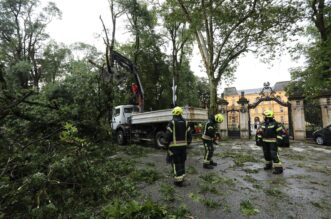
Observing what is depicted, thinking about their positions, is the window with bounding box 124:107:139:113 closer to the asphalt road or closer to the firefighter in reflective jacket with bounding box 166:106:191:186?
the asphalt road

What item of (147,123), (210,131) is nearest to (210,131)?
(210,131)

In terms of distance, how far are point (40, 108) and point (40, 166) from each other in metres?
2.38

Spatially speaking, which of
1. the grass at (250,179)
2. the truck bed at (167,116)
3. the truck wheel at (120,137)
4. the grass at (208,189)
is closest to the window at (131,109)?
the truck wheel at (120,137)

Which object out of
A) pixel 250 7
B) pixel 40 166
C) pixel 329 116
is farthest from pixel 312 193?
pixel 329 116

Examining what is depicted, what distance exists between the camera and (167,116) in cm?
932

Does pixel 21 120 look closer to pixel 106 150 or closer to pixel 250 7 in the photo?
pixel 106 150

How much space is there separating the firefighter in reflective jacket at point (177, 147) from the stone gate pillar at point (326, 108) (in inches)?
532

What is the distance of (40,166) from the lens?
3822mm

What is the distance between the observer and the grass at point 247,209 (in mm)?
3215

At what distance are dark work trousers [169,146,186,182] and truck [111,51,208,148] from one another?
4406 mm

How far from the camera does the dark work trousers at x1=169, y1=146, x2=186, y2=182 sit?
4.57 m

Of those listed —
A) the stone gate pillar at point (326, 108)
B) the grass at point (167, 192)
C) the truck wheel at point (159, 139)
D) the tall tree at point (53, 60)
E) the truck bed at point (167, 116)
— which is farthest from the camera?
the tall tree at point (53, 60)

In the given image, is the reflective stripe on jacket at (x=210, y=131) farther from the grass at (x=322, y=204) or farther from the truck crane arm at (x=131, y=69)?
the truck crane arm at (x=131, y=69)

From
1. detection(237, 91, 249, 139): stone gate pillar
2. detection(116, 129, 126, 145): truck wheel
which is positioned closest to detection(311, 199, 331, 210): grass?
detection(116, 129, 126, 145): truck wheel
